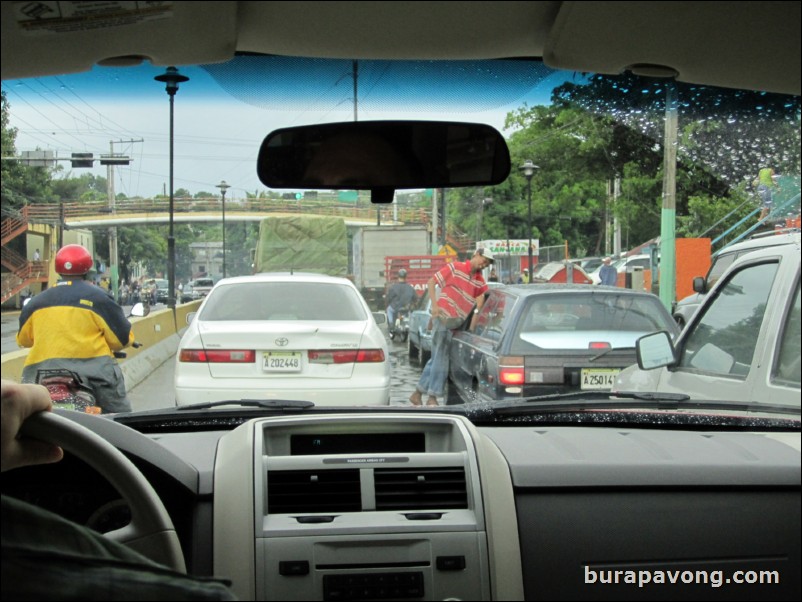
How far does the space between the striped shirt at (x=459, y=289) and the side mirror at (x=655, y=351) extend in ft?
8.89

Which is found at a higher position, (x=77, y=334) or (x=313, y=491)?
(x=77, y=334)

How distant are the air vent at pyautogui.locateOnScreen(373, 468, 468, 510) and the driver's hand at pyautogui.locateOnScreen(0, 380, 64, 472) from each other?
50.7 inches

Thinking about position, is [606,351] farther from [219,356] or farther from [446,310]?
[219,356]

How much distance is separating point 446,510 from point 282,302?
3878 mm

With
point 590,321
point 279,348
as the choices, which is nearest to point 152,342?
point 279,348

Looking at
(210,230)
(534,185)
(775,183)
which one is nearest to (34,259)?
(210,230)

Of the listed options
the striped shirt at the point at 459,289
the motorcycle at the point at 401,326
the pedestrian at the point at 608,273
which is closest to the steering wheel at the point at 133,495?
the pedestrian at the point at 608,273

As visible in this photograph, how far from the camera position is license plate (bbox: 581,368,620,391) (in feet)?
20.5

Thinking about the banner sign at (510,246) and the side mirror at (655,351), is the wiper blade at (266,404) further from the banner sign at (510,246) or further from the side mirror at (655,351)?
the banner sign at (510,246)

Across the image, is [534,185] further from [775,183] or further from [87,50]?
[87,50]

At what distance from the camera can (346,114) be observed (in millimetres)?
3195

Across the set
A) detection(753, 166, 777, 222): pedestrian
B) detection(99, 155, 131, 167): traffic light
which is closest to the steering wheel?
detection(99, 155, 131, 167): traffic light

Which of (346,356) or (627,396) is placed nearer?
(627,396)

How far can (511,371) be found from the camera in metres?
6.79
